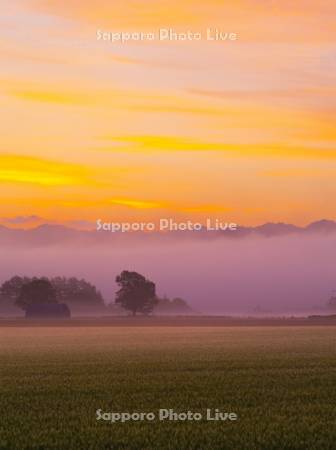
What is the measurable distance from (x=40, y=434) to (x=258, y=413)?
6.25m

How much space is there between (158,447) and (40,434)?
3179mm

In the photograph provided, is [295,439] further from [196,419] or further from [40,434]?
[40,434]

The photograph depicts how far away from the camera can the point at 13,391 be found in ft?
92.6

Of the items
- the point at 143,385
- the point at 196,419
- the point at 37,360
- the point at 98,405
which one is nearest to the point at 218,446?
the point at 196,419

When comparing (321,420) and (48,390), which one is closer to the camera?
(321,420)

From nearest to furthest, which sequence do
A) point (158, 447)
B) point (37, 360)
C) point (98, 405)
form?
point (158, 447) → point (98, 405) → point (37, 360)

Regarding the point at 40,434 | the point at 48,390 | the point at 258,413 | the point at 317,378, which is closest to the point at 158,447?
the point at 40,434

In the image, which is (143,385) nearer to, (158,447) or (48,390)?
(48,390)

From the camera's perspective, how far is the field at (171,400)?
18.6m

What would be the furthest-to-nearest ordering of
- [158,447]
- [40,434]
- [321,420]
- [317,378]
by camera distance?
[317,378] < [321,420] < [40,434] < [158,447]

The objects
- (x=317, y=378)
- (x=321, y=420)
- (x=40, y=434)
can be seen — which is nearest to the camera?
(x=40, y=434)

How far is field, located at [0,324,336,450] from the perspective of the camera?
1864 cm

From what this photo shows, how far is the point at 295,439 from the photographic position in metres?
18.7

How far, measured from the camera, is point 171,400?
24.8 meters
